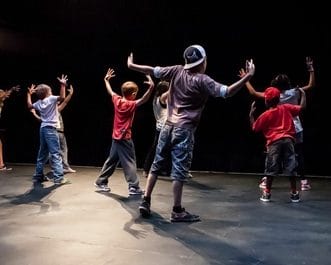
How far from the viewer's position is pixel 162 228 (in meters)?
3.78

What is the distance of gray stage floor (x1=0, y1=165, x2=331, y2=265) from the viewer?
310cm

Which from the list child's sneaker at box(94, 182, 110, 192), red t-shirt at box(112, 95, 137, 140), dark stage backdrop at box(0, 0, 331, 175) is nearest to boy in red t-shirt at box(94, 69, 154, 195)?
red t-shirt at box(112, 95, 137, 140)

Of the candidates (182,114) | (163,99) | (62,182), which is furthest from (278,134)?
(62,182)

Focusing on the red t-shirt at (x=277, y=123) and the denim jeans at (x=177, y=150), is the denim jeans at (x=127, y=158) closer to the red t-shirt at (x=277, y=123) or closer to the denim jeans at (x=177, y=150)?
the denim jeans at (x=177, y=150)

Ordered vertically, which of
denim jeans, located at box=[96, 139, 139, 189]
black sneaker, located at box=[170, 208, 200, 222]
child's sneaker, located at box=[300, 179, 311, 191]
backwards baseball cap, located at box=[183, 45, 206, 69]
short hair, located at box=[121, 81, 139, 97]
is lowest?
black sneaker, located at box=[170, 208, 200, 222]

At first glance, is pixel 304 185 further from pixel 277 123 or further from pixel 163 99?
pixel 163 99

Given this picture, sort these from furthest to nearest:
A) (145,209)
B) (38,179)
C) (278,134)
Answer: (38,179) < (278,134) < (145,209)

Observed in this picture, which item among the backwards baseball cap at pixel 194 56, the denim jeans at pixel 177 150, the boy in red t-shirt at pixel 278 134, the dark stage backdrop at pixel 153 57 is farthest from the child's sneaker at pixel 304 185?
the backwards baseball cap at pixel 194 56

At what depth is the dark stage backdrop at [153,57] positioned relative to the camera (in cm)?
651

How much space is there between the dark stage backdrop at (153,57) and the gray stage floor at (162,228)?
1.34m

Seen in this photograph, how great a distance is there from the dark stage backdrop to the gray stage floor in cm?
134

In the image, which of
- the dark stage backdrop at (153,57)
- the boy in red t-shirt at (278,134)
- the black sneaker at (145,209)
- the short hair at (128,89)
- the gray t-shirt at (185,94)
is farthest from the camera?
the dark stage backdrop at (153,57)

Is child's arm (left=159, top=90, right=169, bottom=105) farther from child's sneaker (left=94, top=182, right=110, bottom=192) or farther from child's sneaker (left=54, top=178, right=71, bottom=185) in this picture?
child's sneaker (left=54, top=178, right=71, bottom=185)

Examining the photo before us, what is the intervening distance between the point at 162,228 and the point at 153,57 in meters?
3.89
